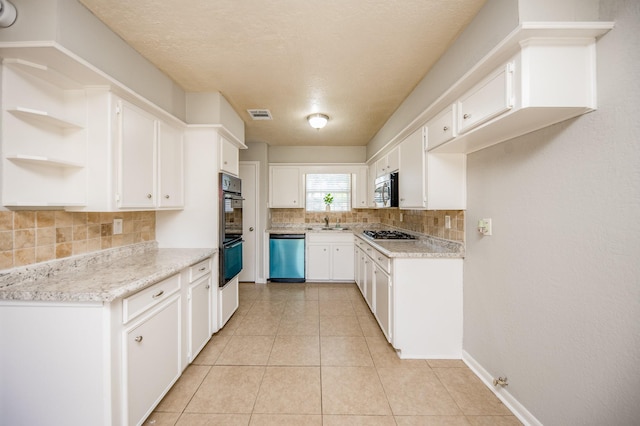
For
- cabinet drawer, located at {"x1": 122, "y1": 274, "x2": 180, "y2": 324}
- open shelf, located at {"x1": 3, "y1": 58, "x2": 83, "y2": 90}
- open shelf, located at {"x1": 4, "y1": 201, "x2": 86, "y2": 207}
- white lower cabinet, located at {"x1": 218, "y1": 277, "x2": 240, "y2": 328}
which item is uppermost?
open shelf, located at {"x1": 3, "y1": 58, "x2": 83, "y2": 90}

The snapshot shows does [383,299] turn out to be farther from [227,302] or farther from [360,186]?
[360,186]

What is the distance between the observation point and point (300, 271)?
14.9 feet

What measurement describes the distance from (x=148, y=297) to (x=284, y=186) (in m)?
3.44

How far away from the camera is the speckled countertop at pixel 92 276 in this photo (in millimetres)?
1257

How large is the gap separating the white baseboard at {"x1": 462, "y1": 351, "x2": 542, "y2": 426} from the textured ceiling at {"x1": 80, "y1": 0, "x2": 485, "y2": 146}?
8.12 ft

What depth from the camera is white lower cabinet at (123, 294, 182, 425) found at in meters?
1.39

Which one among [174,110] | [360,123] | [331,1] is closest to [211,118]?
[174,110]

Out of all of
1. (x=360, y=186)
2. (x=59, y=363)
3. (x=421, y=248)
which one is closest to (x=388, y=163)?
(x=421, y=248)

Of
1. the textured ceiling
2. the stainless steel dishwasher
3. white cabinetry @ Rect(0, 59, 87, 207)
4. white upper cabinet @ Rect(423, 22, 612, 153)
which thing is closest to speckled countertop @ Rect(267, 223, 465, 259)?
white upper cabinet @ Rect(423, 22, 612, 153)

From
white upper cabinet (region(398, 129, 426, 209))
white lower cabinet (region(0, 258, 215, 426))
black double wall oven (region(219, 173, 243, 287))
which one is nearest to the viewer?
white lower cabinet (region(0, 258, 215, 426))

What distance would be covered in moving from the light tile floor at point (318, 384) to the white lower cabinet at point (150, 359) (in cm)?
18

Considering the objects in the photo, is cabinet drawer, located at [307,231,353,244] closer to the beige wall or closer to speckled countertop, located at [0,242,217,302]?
the beige wall

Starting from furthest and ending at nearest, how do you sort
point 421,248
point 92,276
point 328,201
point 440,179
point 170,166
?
point 328,201 → point 421,248 → point 170,166 → point 440,179 → point 92,276

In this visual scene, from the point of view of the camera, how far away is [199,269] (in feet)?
7.46
